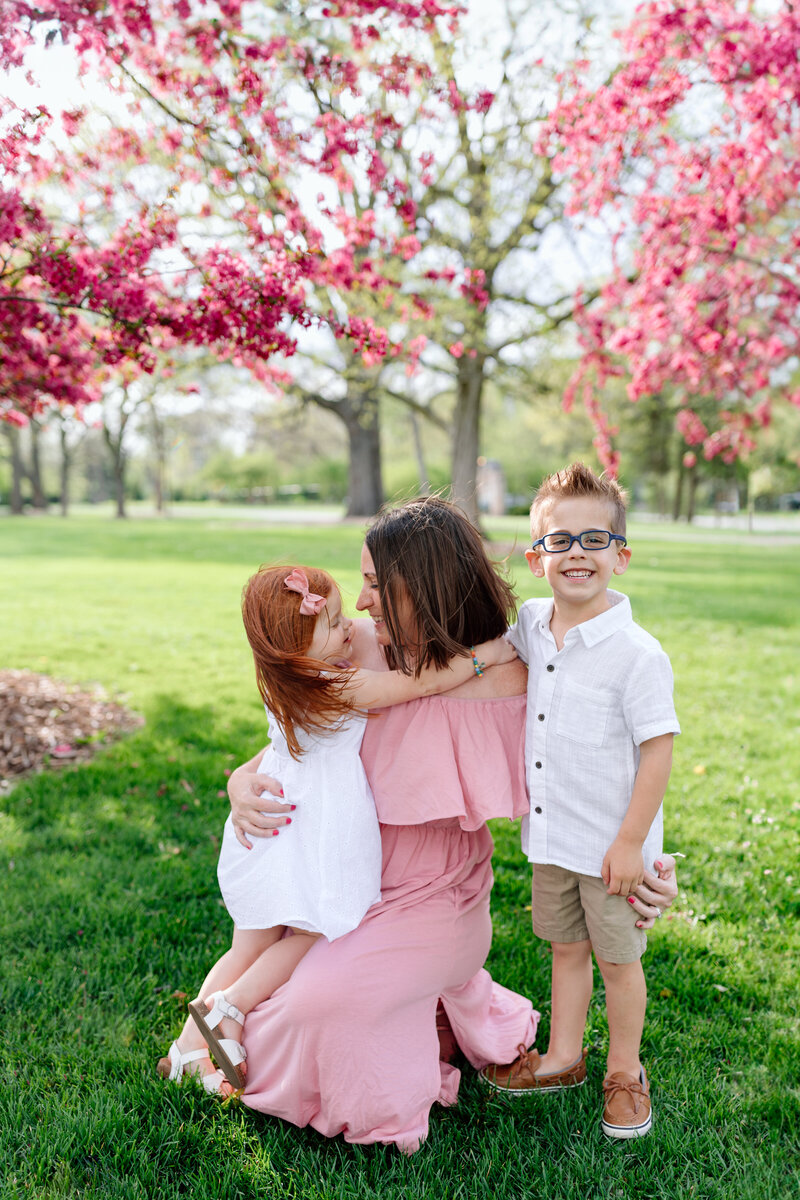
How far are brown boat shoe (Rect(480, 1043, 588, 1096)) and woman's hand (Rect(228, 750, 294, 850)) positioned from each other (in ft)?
3.13

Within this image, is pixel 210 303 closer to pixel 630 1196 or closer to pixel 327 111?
pixel 327 111

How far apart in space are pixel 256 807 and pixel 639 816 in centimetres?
98

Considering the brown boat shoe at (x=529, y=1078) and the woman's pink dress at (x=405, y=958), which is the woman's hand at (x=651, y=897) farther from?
the brown boat shoe at (x=529, y=1078)

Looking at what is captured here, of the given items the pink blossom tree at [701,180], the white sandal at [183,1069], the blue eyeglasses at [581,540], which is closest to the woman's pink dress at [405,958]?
the white sandal at [183,1069]

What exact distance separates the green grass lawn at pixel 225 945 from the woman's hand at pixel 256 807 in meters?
0.72

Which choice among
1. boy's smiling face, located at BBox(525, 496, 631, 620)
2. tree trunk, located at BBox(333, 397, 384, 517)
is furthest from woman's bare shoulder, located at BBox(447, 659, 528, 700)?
tree trunk, located at BBox(333, 397, 384, 517)

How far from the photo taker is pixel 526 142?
46.3 feet

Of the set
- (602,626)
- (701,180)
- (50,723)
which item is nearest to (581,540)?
(602,626)

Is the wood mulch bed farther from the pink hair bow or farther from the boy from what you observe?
the boy

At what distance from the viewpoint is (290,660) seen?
6.68 feet

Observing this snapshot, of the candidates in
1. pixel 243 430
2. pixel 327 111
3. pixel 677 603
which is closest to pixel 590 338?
pixel 677 603

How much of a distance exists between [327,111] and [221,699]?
3.86 metres

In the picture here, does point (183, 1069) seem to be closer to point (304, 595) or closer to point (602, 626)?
point (304, 595)

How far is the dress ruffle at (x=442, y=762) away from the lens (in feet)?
6.92
